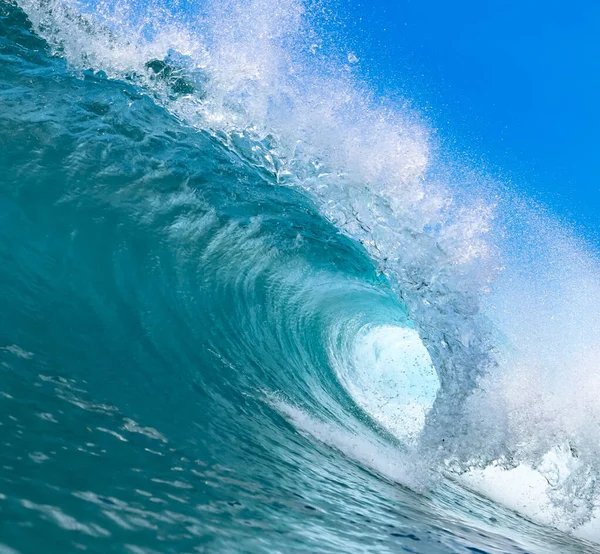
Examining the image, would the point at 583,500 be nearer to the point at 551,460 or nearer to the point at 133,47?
the point at 551,460

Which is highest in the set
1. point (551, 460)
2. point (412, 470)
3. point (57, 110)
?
point (57, 110)

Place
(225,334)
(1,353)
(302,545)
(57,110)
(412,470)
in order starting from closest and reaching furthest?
(302,545), (1,353), (412,470), (225,334), (57,110)

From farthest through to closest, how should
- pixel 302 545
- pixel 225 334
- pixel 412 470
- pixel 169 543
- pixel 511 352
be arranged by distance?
pixel 511 352 < pixel 225 334 < pixel 412 470 < pixel 302 545 < pixel 169 543

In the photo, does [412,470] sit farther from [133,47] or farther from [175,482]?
[133,47]

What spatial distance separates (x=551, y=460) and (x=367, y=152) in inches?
195

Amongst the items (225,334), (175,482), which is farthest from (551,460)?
(175,482)

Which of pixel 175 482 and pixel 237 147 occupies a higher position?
pixel 237 147

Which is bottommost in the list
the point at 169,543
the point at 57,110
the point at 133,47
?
the point at 169,543

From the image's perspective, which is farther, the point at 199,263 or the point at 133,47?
the point at 133,47

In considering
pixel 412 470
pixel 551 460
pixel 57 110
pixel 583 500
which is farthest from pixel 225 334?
pixel 583 500

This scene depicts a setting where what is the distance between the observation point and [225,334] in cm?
611

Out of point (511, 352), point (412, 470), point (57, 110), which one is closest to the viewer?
point (412, 470)

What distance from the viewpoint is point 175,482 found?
2498mm

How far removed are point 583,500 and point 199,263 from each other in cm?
595
